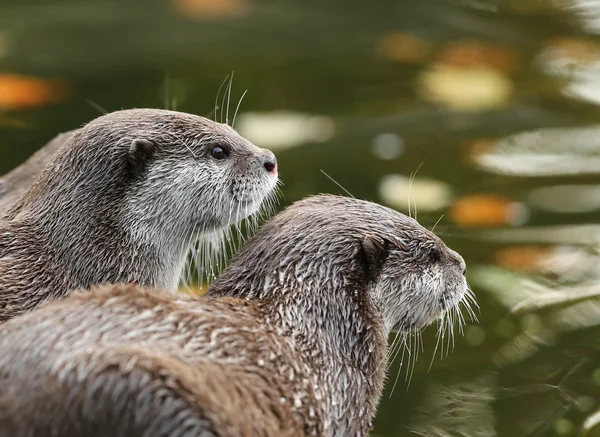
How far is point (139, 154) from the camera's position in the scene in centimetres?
371

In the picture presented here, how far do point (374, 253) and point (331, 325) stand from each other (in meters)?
0.26

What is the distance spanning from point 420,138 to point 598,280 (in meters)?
1.53

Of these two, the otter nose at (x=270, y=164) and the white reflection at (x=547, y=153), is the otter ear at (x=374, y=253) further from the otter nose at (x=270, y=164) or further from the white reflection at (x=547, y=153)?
the white reflection at (x=547, y=153)

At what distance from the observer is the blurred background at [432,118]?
14.1ft

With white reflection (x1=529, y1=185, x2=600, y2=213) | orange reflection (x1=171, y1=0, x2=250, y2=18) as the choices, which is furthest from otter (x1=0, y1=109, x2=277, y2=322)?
orange reflection (x1=171, y1=0, x2=250, y2=18)

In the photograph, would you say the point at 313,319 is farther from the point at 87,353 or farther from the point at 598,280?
the point at 598,280

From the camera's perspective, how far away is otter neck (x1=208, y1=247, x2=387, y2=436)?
324 cm

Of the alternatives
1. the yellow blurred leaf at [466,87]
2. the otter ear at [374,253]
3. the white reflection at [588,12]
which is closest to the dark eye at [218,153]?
the otter ear at [374,253]

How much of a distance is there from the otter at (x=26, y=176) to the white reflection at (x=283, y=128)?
4.82 ft

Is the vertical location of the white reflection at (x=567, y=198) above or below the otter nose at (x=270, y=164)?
below

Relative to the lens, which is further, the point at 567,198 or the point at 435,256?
the point at 567,198

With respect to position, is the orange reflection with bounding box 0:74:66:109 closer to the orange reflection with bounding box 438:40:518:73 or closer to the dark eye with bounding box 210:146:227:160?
the orange reflection with bounding box 438:40:518:73

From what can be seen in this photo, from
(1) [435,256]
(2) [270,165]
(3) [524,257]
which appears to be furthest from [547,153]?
(1) [435,256]

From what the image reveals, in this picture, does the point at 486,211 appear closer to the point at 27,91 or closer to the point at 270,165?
the point at 270,165
